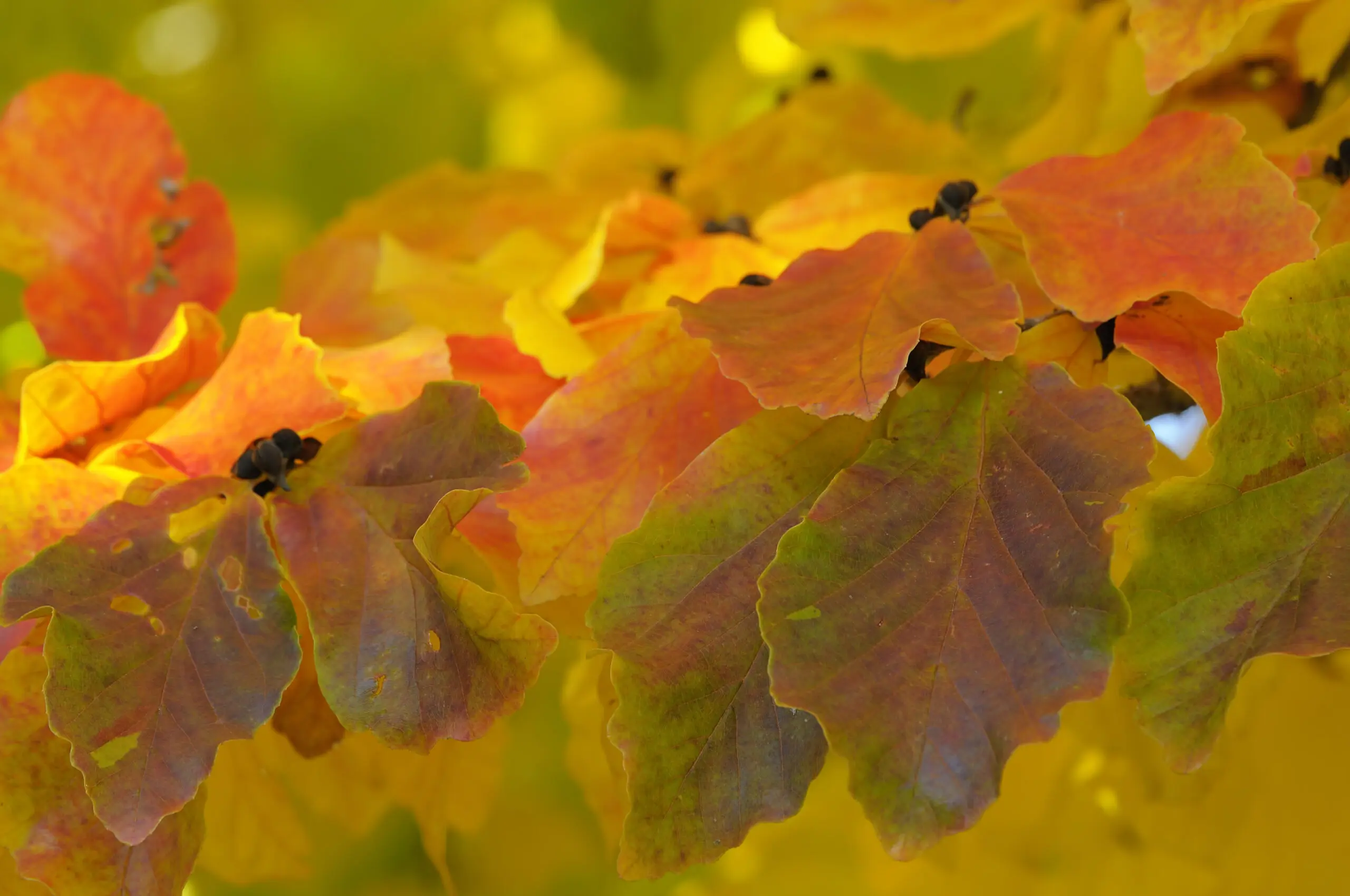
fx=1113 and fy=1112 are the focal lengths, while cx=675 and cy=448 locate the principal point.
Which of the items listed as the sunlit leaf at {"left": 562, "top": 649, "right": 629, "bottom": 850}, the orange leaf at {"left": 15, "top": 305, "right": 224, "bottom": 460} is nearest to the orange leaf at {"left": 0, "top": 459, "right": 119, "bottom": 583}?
the orange leaf at {"left": 15, "top": 305, "right": 224, "bottom": 460}

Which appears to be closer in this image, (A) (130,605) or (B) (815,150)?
(A) (130,605)

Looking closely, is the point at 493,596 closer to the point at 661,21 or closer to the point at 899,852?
the point at 899,852

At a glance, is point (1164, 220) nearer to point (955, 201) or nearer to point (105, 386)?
point (955, 201)

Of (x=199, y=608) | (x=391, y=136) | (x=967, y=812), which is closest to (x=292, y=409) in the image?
(x=199, y=608)

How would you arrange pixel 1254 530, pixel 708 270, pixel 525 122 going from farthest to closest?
1. pixel 525 122
2. pixel 708 270
3. pixel 1254 530

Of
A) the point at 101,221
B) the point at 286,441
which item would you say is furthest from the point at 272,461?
the point at 101,221

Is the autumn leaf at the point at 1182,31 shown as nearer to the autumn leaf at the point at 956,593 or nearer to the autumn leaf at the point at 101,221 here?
the autumn leaf at the point at 956,593
